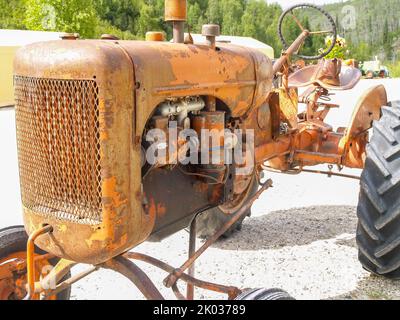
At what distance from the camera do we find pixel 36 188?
2.06 meters

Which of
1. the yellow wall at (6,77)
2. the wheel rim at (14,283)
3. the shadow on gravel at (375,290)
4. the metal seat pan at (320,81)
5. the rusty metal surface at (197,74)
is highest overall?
the rusty metal surface at (197,74)

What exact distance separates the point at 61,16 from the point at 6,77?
11.2 m

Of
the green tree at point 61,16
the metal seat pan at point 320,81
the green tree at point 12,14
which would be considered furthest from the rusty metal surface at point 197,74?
the green tree at point 12,14

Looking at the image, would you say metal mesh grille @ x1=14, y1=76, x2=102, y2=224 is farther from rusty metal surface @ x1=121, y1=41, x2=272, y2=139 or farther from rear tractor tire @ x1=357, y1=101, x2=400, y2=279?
rear tractor tire @ x1=357, y1=101, x2=400, y2=279

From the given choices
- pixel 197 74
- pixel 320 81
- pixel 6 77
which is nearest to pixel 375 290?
pixel 320 81

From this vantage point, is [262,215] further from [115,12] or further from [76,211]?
[115,12]

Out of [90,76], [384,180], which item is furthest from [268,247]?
[90,76]

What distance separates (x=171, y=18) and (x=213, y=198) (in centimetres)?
93

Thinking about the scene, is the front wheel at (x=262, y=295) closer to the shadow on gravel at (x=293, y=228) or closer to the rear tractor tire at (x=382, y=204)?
the rear tractor tire at (x=382, y=204)

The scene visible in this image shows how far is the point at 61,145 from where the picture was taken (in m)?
1.91

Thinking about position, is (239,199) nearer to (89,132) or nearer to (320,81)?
(89,132)

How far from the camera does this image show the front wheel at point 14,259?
8.39 ft

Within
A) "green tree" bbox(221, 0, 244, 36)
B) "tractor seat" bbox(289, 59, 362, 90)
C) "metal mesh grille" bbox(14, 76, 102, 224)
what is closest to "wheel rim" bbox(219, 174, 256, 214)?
"metal mesh grille" bbox(14, 76, 102, 224)

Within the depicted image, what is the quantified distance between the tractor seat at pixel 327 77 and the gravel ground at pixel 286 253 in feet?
3.92
